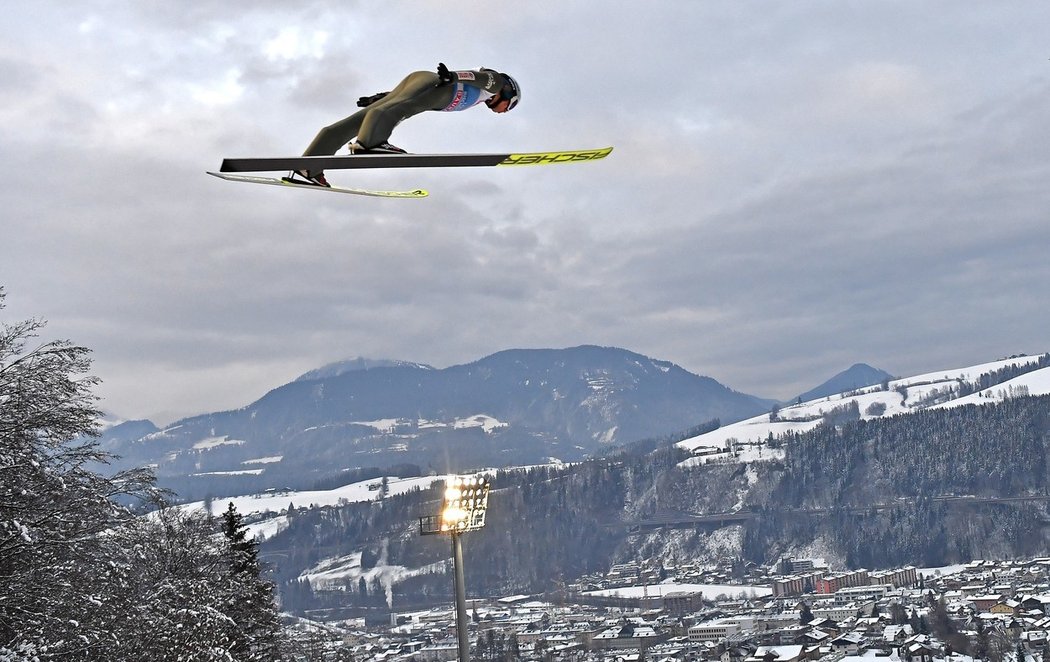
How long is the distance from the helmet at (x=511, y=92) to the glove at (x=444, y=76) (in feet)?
1.68

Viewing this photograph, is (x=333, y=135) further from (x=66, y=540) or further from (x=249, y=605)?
(x=249, y=605)

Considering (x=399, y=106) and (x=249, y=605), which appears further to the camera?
(x=249, y=605)

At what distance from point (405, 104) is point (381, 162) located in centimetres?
49

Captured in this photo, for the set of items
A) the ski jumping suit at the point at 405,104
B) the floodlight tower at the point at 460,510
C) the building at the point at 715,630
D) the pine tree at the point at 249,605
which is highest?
the ski jumping suit at the point at 405,104

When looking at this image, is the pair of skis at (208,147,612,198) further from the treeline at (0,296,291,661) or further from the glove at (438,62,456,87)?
the treeline at (0,296,291,661)

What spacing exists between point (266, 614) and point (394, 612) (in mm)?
158880

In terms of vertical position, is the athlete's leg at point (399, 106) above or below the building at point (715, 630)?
above

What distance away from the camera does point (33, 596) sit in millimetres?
11984

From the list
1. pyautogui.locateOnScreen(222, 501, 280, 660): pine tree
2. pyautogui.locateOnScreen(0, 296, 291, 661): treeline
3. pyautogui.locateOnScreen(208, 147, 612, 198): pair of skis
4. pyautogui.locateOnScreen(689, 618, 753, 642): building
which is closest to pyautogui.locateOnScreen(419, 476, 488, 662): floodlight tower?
pyautogui.locateOnScreen(0, 296, 291, 661): treeline

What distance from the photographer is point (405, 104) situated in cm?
827

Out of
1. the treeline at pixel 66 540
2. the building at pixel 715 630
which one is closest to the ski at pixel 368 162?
the treeline at pixel 66 540

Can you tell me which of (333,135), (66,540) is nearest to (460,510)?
(66,540)

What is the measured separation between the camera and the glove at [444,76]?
8.24 meters

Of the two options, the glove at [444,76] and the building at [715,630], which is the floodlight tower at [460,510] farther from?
the building at [715,630]
